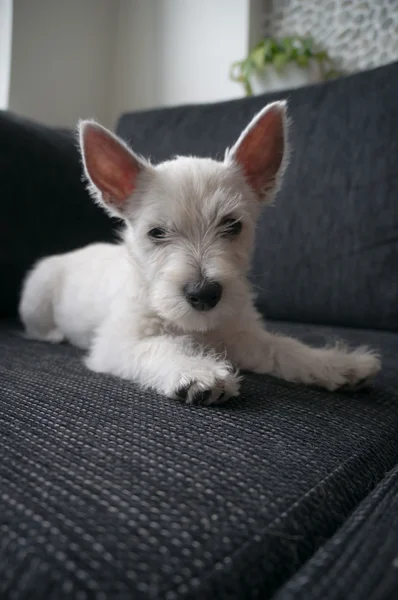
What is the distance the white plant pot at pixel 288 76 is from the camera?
3271 mm

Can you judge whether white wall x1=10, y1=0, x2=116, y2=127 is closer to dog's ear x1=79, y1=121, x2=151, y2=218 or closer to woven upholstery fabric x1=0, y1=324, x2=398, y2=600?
dog's ear x1=79, y1=121, x2=151, y2=218

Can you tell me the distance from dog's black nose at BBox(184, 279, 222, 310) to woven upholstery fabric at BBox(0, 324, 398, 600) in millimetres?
269

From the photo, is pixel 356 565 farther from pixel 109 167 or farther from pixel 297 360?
pixel 109 167

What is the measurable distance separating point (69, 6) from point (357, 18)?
2234mm

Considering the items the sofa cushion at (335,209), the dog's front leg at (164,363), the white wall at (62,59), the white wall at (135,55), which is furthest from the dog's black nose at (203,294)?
the white wall at (135,55)

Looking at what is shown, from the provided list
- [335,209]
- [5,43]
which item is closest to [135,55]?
[5,43]

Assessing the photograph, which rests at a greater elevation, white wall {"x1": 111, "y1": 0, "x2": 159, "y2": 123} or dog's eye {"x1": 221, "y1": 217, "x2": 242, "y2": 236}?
white wall {"x1": 111, "y1": 0, "x2": 159, "y2": 123}

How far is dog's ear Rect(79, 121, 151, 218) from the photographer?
1.53 m

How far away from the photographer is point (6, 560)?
0.61 meters

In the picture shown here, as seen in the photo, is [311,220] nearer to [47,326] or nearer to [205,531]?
[47,326]

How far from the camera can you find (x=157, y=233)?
156 centimetres

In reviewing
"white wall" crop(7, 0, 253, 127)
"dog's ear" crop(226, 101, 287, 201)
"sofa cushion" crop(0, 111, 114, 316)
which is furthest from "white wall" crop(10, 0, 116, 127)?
"dog's ear" crop(226, 101, 287, 201)

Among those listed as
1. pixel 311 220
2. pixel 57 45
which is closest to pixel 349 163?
pixel 311 220

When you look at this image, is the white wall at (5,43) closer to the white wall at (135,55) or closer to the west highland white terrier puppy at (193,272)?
the white wall at (135,55)
